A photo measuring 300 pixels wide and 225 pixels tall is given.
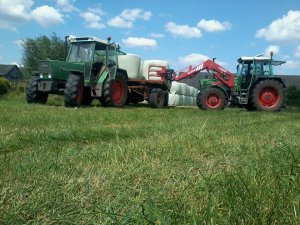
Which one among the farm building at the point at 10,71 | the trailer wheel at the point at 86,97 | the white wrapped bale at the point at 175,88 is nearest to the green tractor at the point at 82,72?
the trailer wheel at the point at 86,97

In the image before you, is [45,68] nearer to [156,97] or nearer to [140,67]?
Answer: [140,67]

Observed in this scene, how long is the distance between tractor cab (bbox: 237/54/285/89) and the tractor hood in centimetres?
674

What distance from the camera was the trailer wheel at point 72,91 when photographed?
13.4 meters

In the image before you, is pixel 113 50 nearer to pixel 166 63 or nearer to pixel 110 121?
pixel 166 63

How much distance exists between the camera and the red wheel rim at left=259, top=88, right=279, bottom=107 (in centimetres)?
1717

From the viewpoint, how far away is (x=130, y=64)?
17828mm

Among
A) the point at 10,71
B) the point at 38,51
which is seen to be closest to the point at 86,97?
the point at 38,51

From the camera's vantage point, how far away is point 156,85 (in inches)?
739

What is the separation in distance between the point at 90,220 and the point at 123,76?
1450 cm

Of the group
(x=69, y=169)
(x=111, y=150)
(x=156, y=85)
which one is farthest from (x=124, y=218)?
(x=156, y=85)

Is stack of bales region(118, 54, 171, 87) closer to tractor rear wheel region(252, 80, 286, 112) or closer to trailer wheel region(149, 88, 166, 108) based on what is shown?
trailer wheel region(149, 88, 166, 108)

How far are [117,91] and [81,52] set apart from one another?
2.20 m

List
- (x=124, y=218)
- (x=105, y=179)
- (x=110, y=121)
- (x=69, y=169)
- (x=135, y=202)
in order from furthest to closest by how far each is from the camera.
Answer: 1. (x=110, y=121)
2. (x=69, y=169)
3. (x=105, y=179)
4. (x=135, y=202)
5. (x=124, y=218)

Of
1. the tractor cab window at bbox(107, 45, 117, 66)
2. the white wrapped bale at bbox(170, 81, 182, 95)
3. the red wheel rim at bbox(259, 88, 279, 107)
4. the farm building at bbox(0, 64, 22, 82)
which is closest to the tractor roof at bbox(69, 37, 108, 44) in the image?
the tractor cab window at bbox(107, 45, 117, 66)
